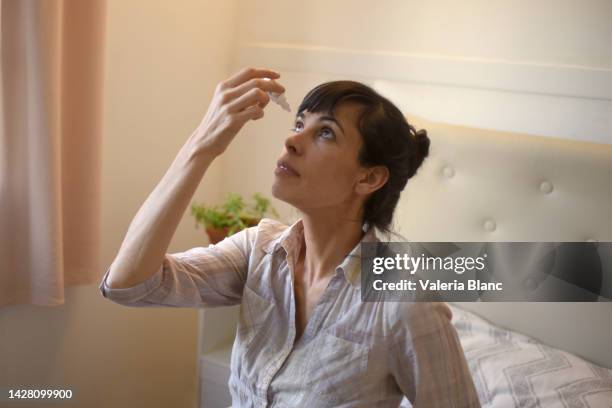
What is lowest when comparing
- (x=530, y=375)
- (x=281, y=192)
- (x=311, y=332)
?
(x=530, y=375)

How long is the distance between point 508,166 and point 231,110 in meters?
1.00

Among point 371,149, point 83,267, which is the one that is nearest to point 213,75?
point 83,267

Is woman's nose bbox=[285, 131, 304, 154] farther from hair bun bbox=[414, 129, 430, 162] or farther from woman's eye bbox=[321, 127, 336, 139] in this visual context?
hair bun bbox=[414, 129, 430, 162]

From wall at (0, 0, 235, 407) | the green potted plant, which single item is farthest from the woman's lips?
wall at (0, 0, 235, 407)

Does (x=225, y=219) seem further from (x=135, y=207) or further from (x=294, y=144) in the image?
(x=294, y=144)

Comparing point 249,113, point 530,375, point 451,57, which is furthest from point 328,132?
point 451,57

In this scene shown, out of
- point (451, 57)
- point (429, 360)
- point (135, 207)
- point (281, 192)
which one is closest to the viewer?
point (429, 360)

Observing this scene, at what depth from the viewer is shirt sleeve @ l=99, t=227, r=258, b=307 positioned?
1.25 meters

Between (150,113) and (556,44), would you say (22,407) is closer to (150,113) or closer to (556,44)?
(150,113)

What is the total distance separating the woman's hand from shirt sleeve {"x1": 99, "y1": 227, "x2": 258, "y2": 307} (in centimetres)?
22

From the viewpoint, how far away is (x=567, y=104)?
2.01m

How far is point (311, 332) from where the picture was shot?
4.10 ft

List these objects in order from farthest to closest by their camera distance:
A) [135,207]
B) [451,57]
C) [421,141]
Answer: [135,207] < [451,57] < [421,141]

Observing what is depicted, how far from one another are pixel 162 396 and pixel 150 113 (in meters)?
1.08
